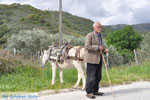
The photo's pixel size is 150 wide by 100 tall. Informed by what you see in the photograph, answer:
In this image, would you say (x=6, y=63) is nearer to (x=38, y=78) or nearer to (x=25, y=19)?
(x=38, y=78)

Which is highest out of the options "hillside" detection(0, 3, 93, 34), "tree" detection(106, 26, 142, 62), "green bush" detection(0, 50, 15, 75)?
"hillside" detection(0, 3, 93, 34)

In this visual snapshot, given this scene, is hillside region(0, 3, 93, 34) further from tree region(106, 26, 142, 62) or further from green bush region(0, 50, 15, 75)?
green bush region(0, 50, 15, 75)

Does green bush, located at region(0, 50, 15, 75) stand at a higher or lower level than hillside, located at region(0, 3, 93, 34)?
lower

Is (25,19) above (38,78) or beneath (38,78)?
above

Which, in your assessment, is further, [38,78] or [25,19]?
[25,19]

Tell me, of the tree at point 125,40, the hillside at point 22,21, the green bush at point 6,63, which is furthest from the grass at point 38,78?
the tree at point 125,40

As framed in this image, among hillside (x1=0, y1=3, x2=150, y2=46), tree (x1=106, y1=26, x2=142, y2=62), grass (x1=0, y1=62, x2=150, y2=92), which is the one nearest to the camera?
grass (x1=0, y1=62, x2=150, y2=92)

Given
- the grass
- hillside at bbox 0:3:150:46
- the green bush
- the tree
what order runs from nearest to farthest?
the grass, the green bush, hillside at bbox 0:3:150:46, the tree

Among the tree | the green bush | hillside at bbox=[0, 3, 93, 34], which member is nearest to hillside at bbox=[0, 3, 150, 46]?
hillside at bbox=[0, 3, 93, 34]

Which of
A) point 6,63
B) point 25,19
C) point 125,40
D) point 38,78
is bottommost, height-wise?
point 38,78

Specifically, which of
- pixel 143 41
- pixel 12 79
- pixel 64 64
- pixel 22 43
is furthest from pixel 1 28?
pixel 143 41

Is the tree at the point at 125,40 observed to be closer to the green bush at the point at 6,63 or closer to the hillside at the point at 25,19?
Result: the hillside at the point at 25,19

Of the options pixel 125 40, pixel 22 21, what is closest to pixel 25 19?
pixel 22 21

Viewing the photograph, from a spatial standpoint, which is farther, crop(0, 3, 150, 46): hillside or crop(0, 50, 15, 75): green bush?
crop(0, 3, 150, 46): hillside
